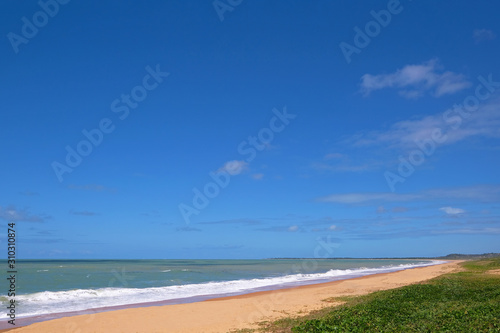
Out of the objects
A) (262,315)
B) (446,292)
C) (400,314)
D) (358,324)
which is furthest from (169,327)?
(446,292)

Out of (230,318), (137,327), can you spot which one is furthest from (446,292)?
(137,327)

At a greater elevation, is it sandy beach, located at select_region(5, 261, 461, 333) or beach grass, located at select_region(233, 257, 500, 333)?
beach grass, located at select_region(233, 257, 500, 333)

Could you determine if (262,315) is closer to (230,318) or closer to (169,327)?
(230,318)

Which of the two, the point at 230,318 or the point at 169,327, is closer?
the point at 169,327

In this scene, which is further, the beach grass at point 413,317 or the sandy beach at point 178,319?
the sandy beach at point 178,319

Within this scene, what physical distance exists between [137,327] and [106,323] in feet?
7.51

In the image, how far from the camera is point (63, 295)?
103ft

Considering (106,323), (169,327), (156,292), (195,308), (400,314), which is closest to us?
(400,314)

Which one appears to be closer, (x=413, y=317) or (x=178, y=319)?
(x=413, y=317)

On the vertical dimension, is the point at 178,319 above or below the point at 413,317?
below

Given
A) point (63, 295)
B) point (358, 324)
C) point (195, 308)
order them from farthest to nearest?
point (63, 295) < point (195, 308) < point (358, 324)

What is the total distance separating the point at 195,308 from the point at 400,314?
12.3 metres

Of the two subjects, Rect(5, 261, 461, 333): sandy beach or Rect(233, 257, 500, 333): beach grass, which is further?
Rect(5, 261, 461, 333): sandy beach

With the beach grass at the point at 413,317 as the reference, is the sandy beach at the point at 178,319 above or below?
below
